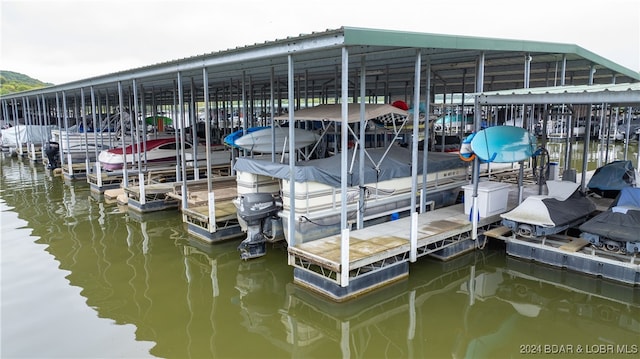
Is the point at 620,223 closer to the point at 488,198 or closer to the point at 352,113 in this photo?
the point at 488,198

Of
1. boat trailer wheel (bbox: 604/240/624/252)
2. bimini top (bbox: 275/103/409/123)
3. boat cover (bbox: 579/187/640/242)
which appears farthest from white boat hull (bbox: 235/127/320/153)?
boat trailer wheel (bbox: 604/240/624/252)

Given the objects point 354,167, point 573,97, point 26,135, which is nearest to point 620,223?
point 573,97

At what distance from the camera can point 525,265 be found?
874 centimetres

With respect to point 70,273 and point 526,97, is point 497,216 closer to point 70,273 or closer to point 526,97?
point 526,97

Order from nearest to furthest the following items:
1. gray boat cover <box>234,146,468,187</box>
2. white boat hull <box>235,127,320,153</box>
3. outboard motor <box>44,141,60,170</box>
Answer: gray boat cover <box>234,146,468,187</box>, white boat hull <box>235,127,320,153</box>, outboard motor <box>44,141,60,170</box>

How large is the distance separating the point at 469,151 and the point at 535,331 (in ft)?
13.3

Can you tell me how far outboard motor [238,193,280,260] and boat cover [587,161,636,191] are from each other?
8.27 metres

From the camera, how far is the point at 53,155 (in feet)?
70.5

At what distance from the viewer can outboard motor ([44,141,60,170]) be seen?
21.3 metres

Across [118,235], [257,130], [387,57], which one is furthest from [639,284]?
[118,235]

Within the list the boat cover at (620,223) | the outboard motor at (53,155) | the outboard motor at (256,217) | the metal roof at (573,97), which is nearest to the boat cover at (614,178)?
the boat cover at (620,223)

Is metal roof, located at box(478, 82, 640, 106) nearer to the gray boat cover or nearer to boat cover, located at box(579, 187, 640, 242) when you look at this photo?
boat cover, located at box(579, 187, 640, 242)

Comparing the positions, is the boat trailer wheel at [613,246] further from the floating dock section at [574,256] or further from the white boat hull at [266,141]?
the white boat hull at [266,141]

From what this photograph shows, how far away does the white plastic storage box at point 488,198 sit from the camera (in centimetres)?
946
